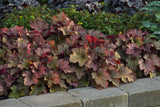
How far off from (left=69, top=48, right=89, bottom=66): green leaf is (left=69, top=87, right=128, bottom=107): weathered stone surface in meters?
0.31

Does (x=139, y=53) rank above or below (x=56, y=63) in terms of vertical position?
below

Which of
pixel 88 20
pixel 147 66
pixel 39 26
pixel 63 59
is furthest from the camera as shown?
pixel 88 20

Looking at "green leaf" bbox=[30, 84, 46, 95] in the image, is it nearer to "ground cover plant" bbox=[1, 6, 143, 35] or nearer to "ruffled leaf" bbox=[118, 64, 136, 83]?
"ruffled leaf" bbox=[118, 64, 136, 83]

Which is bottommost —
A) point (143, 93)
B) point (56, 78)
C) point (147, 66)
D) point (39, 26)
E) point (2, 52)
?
point (143, 93)

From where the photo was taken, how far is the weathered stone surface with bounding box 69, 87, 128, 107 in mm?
3010

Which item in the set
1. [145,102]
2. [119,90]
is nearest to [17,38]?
[119,90]

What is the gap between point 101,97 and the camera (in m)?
3.05

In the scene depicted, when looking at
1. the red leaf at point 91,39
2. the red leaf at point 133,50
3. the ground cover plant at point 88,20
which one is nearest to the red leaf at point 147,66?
the red leaf at point 133,50

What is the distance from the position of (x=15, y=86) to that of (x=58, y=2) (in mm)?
2570

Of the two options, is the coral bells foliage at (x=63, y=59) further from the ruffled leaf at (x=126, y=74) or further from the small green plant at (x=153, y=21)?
the small green plant at (x=153, y=21)

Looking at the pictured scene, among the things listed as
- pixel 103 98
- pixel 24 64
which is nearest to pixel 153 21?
pixel 103 98

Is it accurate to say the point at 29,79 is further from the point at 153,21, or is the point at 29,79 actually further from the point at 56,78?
the point at 153,21

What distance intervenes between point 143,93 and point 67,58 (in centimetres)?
91

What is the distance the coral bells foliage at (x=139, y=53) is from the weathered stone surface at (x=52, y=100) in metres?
1.03
